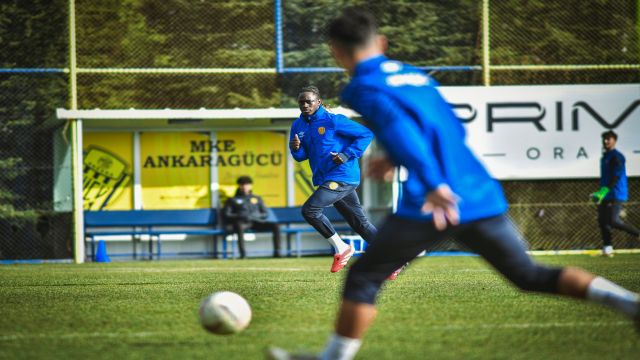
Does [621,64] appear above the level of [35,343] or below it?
above

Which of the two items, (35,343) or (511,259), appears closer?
(511,259)

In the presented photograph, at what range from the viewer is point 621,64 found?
66.6 feet

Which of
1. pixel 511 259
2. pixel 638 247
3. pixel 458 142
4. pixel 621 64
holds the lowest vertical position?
pixel 638 247

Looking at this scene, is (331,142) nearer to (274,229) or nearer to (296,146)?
(296,146)

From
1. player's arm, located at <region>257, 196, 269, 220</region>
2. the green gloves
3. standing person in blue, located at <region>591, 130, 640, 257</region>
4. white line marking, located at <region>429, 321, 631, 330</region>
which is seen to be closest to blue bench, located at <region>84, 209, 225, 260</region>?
player's arm, located at <region>257, 196, 269, 220</region>

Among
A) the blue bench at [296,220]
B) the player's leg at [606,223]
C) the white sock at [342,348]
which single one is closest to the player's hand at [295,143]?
the white sock at [342,348]

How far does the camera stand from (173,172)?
21297 millimetres

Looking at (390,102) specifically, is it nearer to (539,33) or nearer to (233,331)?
(233,331)

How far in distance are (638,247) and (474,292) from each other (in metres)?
11.6

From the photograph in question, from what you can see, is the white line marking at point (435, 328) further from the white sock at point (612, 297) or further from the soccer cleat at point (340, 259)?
the soccer cleat at point (340, 259)

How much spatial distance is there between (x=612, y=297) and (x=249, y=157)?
1689 centimetres

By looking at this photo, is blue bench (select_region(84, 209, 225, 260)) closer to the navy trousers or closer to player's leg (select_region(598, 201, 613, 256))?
player's leg (select_region(598, 201, 613, 256))

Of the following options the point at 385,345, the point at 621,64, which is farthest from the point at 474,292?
the point at 621,64

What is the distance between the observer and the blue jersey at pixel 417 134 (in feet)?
15.2
